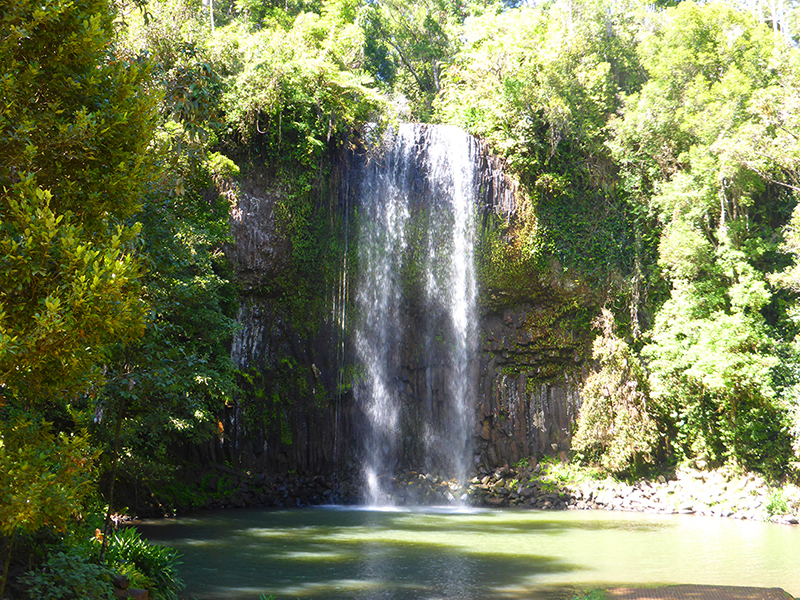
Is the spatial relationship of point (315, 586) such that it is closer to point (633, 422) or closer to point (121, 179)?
point (121, 179)

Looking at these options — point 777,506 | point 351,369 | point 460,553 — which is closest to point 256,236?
point 351,369

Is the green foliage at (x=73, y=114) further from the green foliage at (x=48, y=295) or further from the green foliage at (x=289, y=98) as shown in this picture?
the green foliage at (x=289, y=98)

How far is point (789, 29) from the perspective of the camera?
19.7 m

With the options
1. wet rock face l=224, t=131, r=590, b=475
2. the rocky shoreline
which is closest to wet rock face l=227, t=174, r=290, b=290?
wet rock face l=224, t=131, r=590, b=475

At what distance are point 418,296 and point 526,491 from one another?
547 centimetres

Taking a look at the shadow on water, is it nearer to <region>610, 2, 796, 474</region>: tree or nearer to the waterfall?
the waterfall

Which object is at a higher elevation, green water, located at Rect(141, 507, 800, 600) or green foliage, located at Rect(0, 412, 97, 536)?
green foliage, located at Rect(0, 412, 97, 536)

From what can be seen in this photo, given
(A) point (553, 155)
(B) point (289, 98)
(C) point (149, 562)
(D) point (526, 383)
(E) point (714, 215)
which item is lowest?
(C) point (149, 562)

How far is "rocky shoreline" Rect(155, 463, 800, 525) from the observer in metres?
13.8

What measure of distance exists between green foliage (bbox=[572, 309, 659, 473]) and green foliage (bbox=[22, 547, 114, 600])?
43.0 ft

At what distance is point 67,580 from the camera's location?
442cm

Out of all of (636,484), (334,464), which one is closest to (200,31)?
(334,464)

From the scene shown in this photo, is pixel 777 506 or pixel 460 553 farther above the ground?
pixel 460 553

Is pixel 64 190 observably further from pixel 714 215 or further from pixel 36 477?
pixel 714 215
